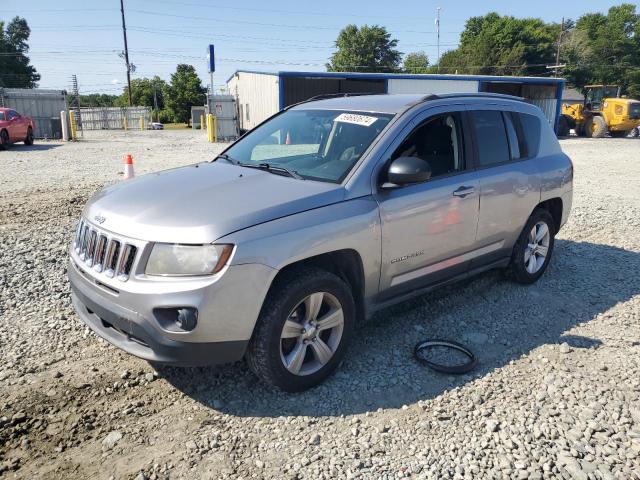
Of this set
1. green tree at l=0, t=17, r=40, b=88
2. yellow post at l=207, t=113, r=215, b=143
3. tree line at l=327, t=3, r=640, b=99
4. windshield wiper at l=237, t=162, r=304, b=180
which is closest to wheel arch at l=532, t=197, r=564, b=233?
windshield wiper at l=237, t=162, r=304, b=180

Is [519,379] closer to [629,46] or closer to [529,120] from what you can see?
[529,120]

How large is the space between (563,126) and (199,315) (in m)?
33.5

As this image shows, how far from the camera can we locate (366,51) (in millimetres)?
82062

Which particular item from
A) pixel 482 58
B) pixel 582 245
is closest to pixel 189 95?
pixel 482 58

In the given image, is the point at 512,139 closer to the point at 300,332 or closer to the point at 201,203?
the point at 300,332

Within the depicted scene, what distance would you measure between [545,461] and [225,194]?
96.4 inches

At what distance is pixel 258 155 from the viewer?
4.42 m

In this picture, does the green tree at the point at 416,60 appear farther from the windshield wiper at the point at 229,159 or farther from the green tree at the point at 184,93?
the windshield wiper at the point at 229,159

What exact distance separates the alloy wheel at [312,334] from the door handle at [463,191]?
1.44 meters

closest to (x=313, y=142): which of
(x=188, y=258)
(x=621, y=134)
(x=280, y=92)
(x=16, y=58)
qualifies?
(x=188, y=258)

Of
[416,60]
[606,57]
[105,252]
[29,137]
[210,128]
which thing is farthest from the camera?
[416,60]

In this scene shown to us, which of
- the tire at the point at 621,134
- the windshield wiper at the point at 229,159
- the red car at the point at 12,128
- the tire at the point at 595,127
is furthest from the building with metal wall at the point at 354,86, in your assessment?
the windshield wiper at the point at 229,159

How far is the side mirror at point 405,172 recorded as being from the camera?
140 inches

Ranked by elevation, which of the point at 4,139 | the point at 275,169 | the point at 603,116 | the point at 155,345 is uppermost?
the point at 603,116
